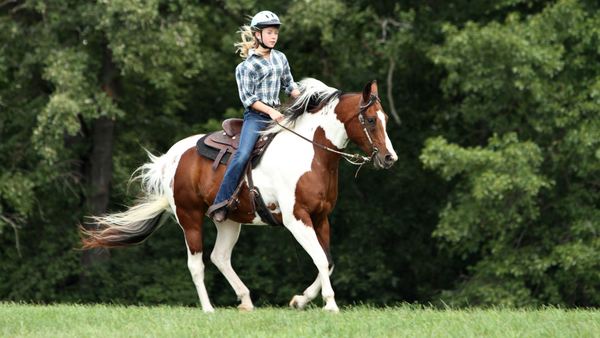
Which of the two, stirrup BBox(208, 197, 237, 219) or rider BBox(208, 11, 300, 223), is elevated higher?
rider BBox(208, 11, 300, 223)

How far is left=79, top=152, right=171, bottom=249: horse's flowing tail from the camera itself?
23.7ft

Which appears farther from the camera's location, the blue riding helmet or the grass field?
the blue riding helmet

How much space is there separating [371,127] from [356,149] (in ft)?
29.1

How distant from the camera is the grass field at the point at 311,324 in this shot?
4527mm

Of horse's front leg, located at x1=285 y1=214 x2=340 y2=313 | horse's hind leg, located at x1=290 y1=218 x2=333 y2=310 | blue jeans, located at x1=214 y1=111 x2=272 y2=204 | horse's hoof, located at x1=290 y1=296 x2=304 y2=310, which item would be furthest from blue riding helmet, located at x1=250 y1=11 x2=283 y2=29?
horse's hoof, located at x1=290 y1=296 x2=304 y2=310

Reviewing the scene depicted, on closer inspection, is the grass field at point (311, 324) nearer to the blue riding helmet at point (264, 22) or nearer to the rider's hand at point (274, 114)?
the rider's hand at point (274, 114)

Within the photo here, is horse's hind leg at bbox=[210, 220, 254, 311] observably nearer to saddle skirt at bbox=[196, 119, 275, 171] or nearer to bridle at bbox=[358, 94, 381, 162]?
saddle skirt at bbox=[196, 119, 275, 171]

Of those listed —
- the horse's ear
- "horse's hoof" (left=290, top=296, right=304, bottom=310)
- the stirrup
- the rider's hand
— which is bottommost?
"horse's hoof" (left=290, top=296, right=304, bottom=310)

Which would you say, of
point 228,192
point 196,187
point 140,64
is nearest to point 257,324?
point 228,192

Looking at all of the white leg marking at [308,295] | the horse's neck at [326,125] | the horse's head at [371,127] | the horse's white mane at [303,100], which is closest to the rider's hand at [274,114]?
the horse's white mane at [303,100]

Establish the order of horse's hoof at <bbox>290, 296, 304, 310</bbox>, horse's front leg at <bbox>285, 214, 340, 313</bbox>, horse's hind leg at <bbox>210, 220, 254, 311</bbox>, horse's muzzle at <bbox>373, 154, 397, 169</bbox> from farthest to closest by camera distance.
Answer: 1. horse's hind leg at <bbox>210, 220, 254, 311</bbox>
2. horse's hoof at <bbox>290, 296, 304, 310</bbox>
3. horse's front leg at <bbox>285, 214, 340, 313</bbox>
4. horse's muzzle at <bbox>373, 154, 397, 169</bbox>

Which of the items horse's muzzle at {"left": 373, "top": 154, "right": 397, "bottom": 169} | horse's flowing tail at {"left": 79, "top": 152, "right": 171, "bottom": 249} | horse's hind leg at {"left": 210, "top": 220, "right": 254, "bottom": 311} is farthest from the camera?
horse's flowing tail at {"left": 79, "top": 152, "right": 171, "bottom": 249}

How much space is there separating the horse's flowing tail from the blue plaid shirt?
68.1 inches

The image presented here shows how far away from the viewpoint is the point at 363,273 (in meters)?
15.4
